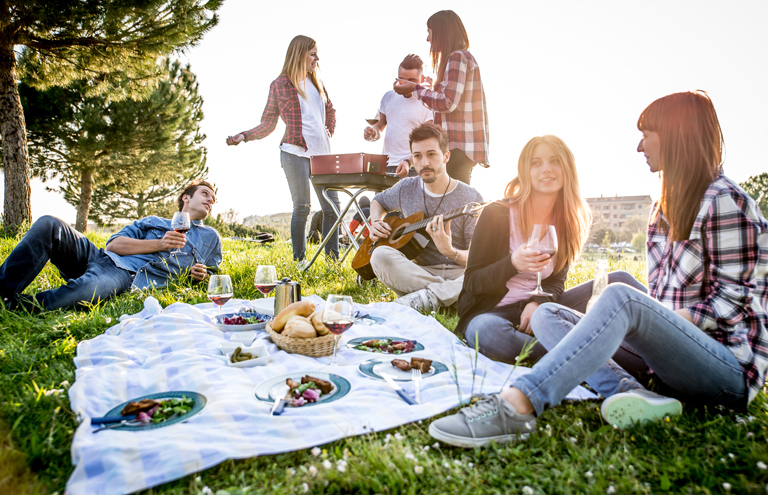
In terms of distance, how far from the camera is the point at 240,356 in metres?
2.26

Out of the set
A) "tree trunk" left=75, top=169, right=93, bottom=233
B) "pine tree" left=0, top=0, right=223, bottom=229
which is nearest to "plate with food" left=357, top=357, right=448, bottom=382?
"pine tree" left=0, top=0, right=223, bottom=229

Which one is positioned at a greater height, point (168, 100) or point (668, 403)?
point (168, 100)

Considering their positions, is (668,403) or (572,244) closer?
(668,403)

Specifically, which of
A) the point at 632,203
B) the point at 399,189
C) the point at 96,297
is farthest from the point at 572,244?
the point at 632,203

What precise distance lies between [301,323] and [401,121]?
2985 millimetres

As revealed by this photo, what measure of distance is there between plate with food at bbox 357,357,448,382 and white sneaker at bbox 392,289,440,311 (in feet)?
4.51

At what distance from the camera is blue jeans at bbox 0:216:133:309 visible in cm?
323

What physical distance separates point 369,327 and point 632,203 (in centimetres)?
5185

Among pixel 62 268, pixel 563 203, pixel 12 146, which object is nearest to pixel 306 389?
pixel 563 203

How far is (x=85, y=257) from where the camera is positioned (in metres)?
3.74

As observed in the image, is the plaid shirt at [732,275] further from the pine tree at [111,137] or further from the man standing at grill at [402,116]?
the pine tree at [111,137]

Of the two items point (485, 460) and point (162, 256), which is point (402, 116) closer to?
point (162, 256)

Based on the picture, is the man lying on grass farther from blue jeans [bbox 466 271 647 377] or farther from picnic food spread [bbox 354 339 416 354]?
blue jeans [bbox 466 271 647 377]

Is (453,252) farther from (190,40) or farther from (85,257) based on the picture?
(190,40)
